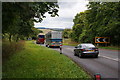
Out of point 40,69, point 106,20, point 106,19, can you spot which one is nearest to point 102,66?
point 40,69

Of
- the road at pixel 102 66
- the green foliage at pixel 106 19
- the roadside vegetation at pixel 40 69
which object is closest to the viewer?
the roadside vegetation at pixel 40 69

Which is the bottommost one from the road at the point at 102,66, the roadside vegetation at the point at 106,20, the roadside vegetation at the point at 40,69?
the road at the point at 102,66

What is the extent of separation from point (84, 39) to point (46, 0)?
41518mm

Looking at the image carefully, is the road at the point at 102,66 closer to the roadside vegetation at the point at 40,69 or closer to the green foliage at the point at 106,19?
the roadside vegetation at the point at 40,69

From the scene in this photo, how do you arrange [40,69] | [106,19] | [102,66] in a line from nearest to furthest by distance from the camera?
1. [40,69]
2. [102,66]
3. [106,19]

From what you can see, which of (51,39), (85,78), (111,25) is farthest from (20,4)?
(51,39)

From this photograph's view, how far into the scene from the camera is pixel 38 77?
645 cm

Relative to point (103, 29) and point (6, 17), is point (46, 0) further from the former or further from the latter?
point (103, 29)

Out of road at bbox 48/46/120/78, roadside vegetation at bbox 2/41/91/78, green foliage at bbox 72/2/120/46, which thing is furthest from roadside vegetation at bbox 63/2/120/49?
roadside vegetation at bbox 2/41/91/78

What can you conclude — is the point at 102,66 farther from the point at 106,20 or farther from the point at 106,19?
the point at 106,20

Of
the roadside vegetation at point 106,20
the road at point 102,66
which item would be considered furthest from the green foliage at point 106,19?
the road at point 102,66

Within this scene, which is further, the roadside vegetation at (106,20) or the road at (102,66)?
the roadside vegetation at (106,20)

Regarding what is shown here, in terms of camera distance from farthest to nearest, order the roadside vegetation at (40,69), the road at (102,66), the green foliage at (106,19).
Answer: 1. the green foliage at (106,19)
2. the road at (102,66)
3. the roadside vegetation at (40,69)

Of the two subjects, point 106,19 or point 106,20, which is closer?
point 106,19
